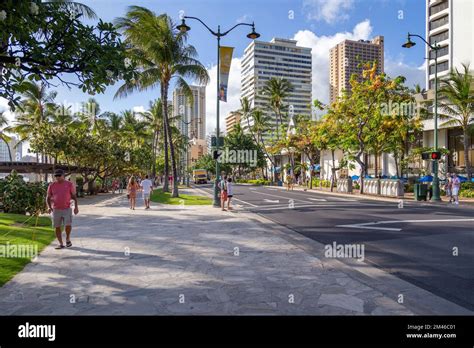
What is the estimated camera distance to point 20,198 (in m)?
14.8

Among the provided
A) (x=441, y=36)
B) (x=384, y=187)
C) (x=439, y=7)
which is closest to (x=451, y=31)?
(x=441, y=36)

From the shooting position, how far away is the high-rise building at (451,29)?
60031 mm

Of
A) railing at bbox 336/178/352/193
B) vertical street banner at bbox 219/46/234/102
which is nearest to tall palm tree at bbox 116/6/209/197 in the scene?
vertical street banner at bbox 219/46/234/102

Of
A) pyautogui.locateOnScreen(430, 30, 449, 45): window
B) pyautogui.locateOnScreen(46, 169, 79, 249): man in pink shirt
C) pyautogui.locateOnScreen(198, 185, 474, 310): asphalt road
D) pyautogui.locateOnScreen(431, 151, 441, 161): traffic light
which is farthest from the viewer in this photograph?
pyautogui.locateOnScreen(430, 30, 449, 45): window

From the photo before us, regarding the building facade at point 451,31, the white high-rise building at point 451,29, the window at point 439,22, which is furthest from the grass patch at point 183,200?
the window at point 439,22

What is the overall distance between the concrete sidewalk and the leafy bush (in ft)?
24.3

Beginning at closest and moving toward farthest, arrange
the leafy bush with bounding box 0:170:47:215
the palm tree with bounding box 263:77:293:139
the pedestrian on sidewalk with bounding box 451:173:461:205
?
the leafy bush with bounding box 0:170:47:215 → the pedestrian on sidewalk with bounding box 451:173:461:205 → the palm tree with bounding box 263:77:293:139

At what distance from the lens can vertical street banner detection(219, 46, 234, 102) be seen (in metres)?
18.3

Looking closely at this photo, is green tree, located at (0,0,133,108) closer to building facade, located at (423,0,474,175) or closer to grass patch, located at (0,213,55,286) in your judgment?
grass patch, located at (0,213,55,286)

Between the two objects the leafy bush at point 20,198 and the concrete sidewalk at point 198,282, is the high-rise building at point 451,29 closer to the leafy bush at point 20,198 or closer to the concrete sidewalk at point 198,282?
the leafy bush at point 20,198

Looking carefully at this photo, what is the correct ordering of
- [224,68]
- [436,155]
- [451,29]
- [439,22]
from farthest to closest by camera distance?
[439,22], [451,29], [436,155], [224,68]

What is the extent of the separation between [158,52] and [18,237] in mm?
16165

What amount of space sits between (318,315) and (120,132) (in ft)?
156

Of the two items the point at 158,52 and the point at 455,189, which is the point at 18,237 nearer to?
the point at 158,52
